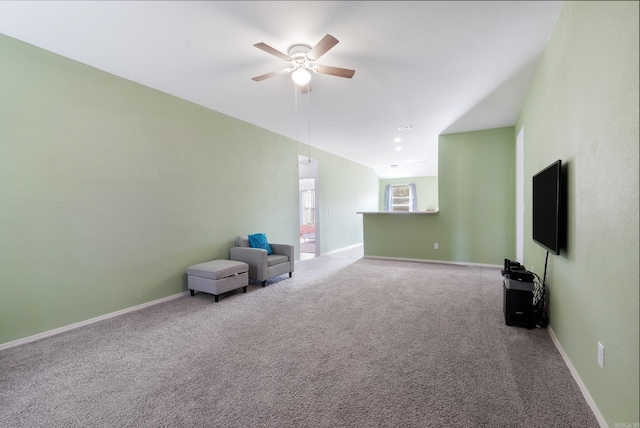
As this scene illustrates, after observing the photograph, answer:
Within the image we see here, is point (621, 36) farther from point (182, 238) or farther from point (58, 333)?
point (58, 333)

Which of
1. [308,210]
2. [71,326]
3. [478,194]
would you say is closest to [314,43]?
[71,326]

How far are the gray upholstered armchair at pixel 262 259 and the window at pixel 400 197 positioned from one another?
7.85 metres

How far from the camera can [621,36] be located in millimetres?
1289

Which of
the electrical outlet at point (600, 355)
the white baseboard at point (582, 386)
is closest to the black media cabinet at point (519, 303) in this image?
the white baseboard at point (582, 386)

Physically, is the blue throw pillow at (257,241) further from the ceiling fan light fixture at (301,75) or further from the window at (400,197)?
the window at (400,197)

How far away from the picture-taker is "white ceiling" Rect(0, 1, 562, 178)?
2.13m

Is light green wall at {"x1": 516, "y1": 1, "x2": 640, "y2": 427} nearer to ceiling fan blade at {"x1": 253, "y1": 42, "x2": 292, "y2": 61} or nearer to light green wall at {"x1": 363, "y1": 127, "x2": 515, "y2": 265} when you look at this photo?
ceiling fan blade at {"x1": 253, "y1": 42, "x2": 292, "y2": 61}

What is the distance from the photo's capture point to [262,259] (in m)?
4.12

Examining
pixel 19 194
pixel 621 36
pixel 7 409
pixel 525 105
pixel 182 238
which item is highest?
pixel 525 105

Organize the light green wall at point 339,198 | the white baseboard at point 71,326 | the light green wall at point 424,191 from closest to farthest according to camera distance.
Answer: the white baseboard at point 71,326 < the light green wall at point 339,198 < the light green wall at point 424,191

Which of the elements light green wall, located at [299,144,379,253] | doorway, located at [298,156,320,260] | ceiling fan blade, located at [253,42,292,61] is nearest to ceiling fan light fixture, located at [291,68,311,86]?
ceiling fan blade, located at [253,42,292,61]

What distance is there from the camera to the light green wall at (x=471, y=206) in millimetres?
5184

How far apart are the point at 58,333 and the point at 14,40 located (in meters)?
2.74

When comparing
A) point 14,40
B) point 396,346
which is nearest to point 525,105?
point 396,346
